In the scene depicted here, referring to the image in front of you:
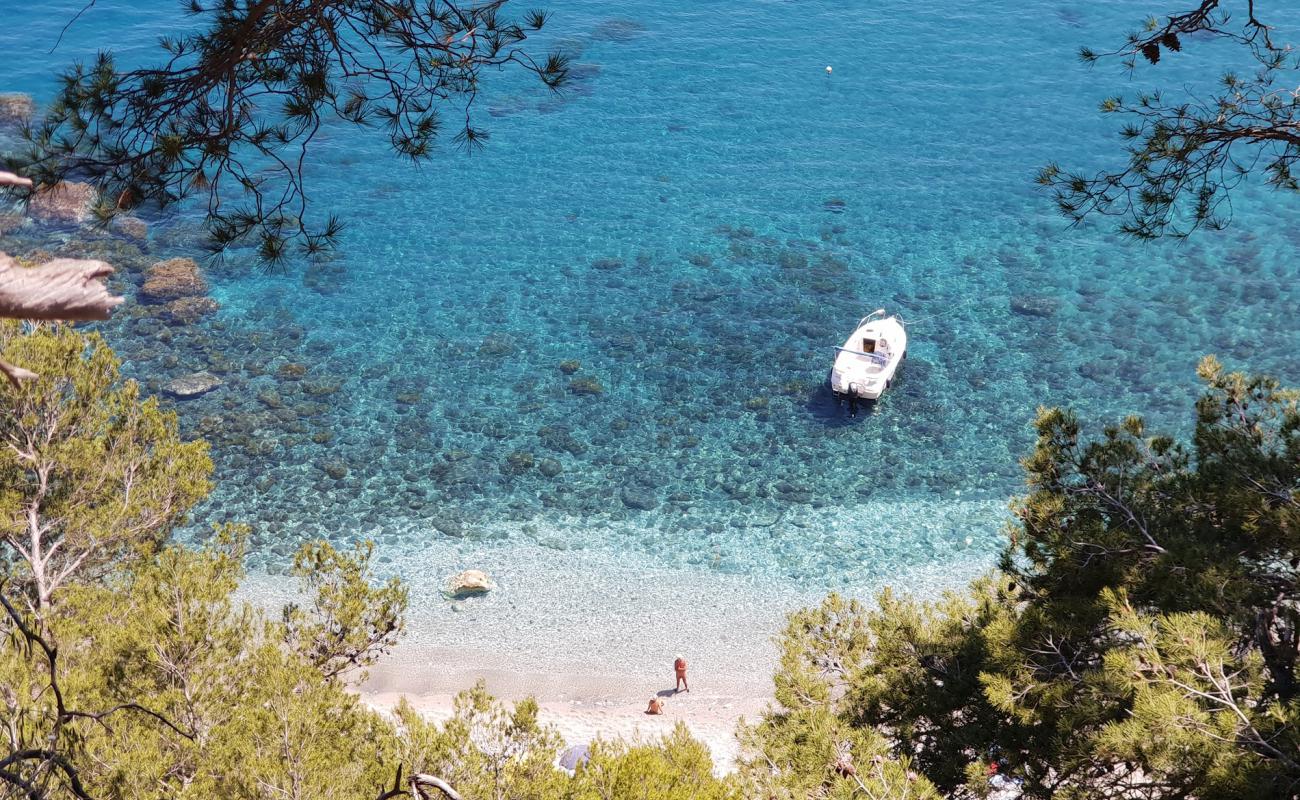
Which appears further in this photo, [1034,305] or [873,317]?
[1034,305]

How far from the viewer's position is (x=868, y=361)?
22.4m

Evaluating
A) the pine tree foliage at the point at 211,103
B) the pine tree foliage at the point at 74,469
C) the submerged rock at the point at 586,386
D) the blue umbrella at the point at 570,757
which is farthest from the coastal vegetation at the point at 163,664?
the submerged rock at the point at 586,386

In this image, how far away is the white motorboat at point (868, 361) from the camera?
2195 centimetres

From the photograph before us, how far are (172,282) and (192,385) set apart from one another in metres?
4.86

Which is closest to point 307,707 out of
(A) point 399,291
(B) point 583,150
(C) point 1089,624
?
(C) point 1089,624

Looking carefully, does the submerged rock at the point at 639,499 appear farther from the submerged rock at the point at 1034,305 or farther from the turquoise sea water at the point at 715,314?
the submerged rock at the point at 1034,305

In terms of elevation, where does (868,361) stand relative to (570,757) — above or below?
above

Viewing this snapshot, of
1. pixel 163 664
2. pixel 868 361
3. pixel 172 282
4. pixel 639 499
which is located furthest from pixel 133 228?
pixel 163 664

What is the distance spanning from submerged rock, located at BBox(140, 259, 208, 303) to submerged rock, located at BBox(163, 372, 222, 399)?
394 centimetres

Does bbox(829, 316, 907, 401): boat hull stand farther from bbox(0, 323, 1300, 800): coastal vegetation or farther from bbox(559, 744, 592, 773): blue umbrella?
bbox(0, 323, 1300, 800): coastal vegetation

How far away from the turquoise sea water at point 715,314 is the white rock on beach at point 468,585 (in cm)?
137

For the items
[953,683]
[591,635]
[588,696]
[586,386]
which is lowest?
[588,696]

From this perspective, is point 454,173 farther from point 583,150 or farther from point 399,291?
point 399,291

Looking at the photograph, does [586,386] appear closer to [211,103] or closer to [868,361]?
[868,361]
